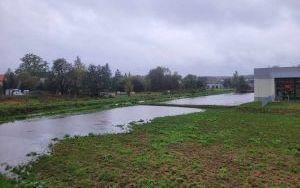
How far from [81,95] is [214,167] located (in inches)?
2314

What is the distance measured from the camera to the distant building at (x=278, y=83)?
5322 cm

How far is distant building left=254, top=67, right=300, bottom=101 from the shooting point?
2095 inches

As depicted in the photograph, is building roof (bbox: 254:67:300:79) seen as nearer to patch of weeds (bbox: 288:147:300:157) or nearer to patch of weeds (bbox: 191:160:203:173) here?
patch of weeds (bbox: 288:147:300:157)

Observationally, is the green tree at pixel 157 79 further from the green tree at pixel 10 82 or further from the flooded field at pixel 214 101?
the green tree at pixel 10 82

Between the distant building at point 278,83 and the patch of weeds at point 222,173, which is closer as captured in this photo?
the patch of weeds at point 222,173

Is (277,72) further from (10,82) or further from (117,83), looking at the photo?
(10,82)

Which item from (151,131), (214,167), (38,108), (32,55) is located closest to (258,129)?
(151,131)

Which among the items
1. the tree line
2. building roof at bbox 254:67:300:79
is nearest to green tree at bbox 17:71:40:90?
the tree line

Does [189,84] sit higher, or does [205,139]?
[189,84]

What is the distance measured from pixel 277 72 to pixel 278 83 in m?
1.73

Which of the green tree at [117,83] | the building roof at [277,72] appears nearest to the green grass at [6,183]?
the building roof at [277,72]

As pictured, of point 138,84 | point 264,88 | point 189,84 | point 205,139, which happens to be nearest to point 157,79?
point 138,84

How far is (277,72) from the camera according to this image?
53.9 metres

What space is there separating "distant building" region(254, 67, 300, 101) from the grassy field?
34.4 m
